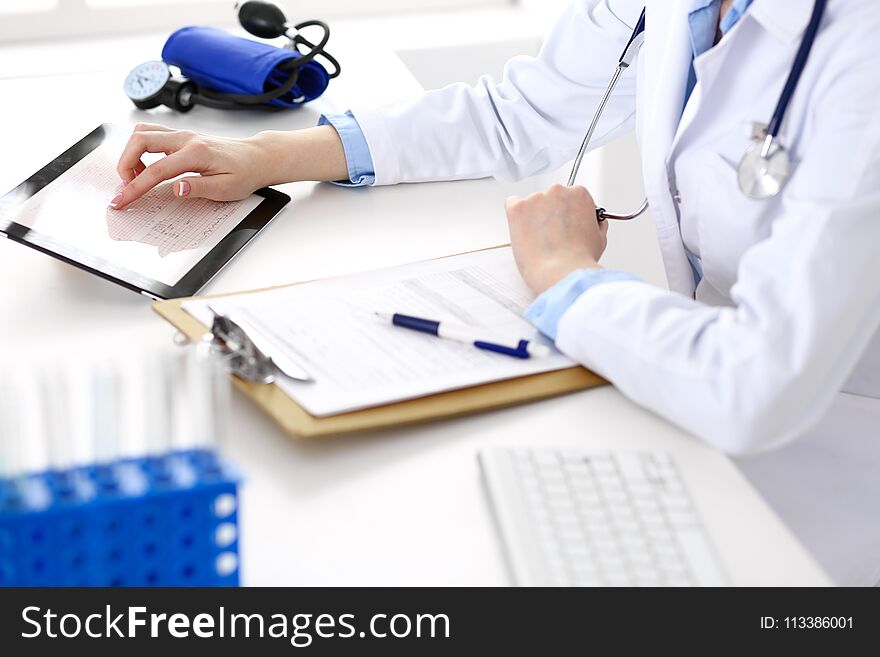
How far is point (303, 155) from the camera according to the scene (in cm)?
137

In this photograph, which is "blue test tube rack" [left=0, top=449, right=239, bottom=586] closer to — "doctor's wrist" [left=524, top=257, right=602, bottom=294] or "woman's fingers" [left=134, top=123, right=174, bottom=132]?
"doctor's wrist" [left=524, top=257, right=602, bottom=294]

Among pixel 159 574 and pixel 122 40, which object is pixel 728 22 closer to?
pixel 159 574

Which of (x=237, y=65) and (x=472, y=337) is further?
(x=237, y=65)

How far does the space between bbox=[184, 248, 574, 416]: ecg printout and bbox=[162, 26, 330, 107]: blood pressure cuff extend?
0.59 metres

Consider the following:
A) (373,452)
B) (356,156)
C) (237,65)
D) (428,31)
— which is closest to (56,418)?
(373,452)

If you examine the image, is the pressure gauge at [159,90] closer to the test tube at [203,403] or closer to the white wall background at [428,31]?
the white wall background at [428,31]

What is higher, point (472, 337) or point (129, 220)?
point (472, 337)

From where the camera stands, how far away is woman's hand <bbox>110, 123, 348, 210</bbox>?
126 centimetres

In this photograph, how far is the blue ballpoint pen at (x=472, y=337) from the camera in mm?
990

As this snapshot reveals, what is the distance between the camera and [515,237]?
115 cm

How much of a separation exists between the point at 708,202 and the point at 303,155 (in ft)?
1.76

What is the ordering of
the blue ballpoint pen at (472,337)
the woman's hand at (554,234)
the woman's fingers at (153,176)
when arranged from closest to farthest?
the blue ballpoint pen at (472,337)
the woman's hand at (554,234)
the woman's fingers at (153,176)

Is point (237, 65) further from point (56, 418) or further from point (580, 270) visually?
point (56, 418)

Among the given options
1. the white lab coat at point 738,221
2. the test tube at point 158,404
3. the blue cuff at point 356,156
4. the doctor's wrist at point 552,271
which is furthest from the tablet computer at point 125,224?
the test tube at point 158,404
